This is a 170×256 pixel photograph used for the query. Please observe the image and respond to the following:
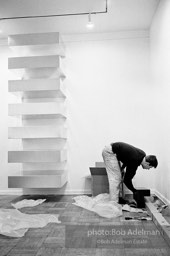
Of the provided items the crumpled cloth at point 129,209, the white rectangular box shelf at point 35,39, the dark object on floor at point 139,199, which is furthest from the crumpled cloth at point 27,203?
the white rectangular box shelf at point 35,39

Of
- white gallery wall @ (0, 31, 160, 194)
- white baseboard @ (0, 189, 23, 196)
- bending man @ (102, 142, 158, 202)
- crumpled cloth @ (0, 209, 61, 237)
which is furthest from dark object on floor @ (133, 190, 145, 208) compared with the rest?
white baseboard @ (0, 189, 23, 196)

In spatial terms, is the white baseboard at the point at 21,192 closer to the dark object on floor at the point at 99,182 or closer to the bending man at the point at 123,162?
the dark object on floor at the point at 99,182

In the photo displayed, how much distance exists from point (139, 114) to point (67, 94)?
1.38 meters

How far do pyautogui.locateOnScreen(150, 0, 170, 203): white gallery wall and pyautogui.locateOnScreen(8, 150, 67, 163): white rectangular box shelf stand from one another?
1.63 meters

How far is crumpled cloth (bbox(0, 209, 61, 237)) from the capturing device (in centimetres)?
290

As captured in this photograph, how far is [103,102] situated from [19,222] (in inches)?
112

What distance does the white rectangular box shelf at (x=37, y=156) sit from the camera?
15.4ft

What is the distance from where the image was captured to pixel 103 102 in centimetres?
534

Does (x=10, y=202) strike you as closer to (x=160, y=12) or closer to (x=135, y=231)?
(x=135, y=231)

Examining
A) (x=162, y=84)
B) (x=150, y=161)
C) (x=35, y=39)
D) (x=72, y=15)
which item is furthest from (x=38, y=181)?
(x=72, y=15)

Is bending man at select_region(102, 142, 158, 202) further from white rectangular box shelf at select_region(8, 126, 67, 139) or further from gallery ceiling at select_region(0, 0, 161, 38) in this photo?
gallery ceiling at select_region(0, 0, 161, 38)

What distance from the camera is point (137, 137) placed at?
5238 millimetres

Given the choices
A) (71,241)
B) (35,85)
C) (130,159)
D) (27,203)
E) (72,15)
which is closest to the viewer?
(71,241)

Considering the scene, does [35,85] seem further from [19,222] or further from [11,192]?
[19,222]
